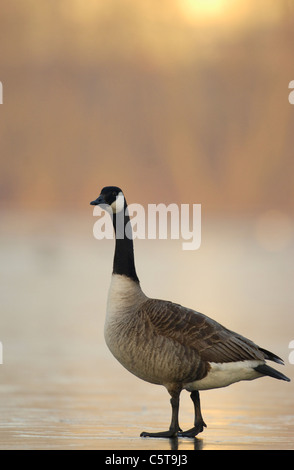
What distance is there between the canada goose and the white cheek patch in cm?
91

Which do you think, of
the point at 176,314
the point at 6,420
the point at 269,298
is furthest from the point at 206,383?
the point at 269,298

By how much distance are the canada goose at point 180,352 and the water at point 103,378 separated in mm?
422

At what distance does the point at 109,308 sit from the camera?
8086 mm

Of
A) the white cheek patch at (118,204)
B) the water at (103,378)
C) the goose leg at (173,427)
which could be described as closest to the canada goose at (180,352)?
the goose leg at (173,427)

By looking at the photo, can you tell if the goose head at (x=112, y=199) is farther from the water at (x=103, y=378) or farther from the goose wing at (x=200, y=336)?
the water at (x=103, y=378)

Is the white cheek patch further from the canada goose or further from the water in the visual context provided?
the water

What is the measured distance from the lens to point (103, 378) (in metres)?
11.3

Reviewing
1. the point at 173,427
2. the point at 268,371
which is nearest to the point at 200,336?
the point at 268,371

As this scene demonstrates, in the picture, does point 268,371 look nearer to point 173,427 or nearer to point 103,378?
point 173,427

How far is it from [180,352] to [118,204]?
1.45 metres

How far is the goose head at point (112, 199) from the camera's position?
8.35 meters
